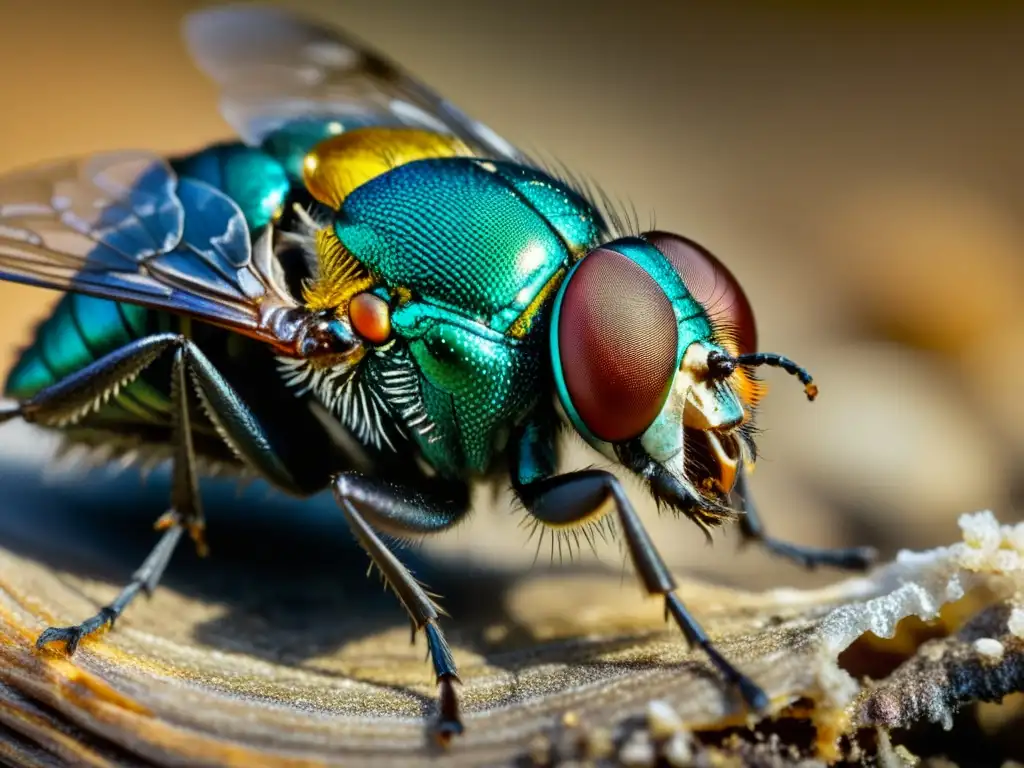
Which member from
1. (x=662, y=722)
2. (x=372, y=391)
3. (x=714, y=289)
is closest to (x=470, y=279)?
(x=372, y=391)

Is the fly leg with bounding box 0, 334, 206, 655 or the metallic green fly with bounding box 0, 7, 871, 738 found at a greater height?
the metallic green fly with bounding box 0, 7, 871, 738

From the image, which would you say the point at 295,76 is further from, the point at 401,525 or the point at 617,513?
the point at 617,513

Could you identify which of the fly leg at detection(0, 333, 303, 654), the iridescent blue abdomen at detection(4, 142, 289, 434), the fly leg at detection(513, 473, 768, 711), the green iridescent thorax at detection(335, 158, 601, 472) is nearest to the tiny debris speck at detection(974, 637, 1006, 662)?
the fly leg at detection(513, 473, 768, 711)

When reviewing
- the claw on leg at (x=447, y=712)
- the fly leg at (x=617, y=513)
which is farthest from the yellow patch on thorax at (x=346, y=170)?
the claw on leg at (x=447, y=712)

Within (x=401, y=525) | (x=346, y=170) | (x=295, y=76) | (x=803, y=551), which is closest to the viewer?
(x=401, y=525)

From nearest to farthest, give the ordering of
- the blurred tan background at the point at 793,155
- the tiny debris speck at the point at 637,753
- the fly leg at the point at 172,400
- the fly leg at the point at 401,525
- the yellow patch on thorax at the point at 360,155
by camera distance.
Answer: the tiny debris speck at the point at 637,753
the fly leg at the point at 401,525
the fly leg at the point at 172,400
the yellow patch on thorax at the point at 360,155
the blurred tan background at the point at 793,155

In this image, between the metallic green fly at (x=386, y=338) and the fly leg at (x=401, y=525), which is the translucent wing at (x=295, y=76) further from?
the fly leg at (x=401, y=525)

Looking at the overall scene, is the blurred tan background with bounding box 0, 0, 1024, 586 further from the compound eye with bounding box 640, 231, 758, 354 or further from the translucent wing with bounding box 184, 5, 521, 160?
the translucent wing with bounding box 184, 5, 521, 160
